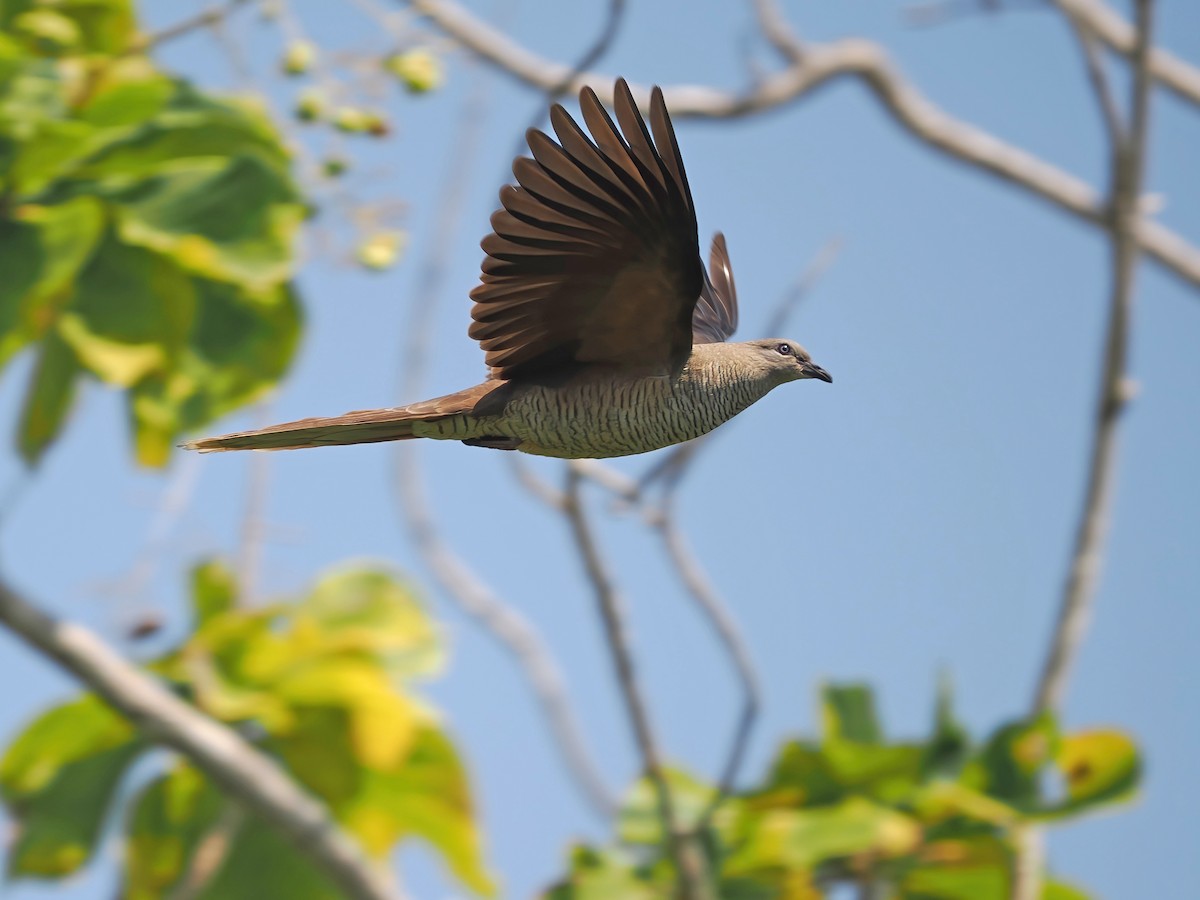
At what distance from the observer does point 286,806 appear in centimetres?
474

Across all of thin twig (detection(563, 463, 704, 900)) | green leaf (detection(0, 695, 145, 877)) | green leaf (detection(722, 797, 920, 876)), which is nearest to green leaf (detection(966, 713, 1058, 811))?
green leaf (detection(722, 797, 920, 876))

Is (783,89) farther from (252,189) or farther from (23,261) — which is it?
(23,261)

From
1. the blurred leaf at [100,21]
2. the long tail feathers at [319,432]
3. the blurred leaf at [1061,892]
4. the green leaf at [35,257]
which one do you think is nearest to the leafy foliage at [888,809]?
the blurred leaf at [1061,892]

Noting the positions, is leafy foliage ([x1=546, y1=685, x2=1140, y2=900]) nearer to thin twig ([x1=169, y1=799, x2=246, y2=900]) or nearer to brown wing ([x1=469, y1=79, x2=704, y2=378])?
thin twig ([x1=169, y1=799, x2=246, y2=900])

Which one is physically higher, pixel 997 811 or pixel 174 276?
pixel 997 811

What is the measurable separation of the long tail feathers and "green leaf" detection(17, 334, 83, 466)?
1863 mm

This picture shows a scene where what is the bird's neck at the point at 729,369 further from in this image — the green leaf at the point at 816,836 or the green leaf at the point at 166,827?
the green leaf at the point at 166,827

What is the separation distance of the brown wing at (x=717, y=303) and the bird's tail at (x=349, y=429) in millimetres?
958

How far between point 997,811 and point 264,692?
2233 millimetres

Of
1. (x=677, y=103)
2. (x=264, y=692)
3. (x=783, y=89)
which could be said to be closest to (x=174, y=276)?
(x=264, y=692)

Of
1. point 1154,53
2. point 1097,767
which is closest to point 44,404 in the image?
point 1097,767

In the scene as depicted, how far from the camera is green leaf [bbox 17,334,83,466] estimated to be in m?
5.05

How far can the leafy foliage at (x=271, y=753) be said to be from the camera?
4.89 meters

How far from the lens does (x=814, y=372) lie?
3.87 m
